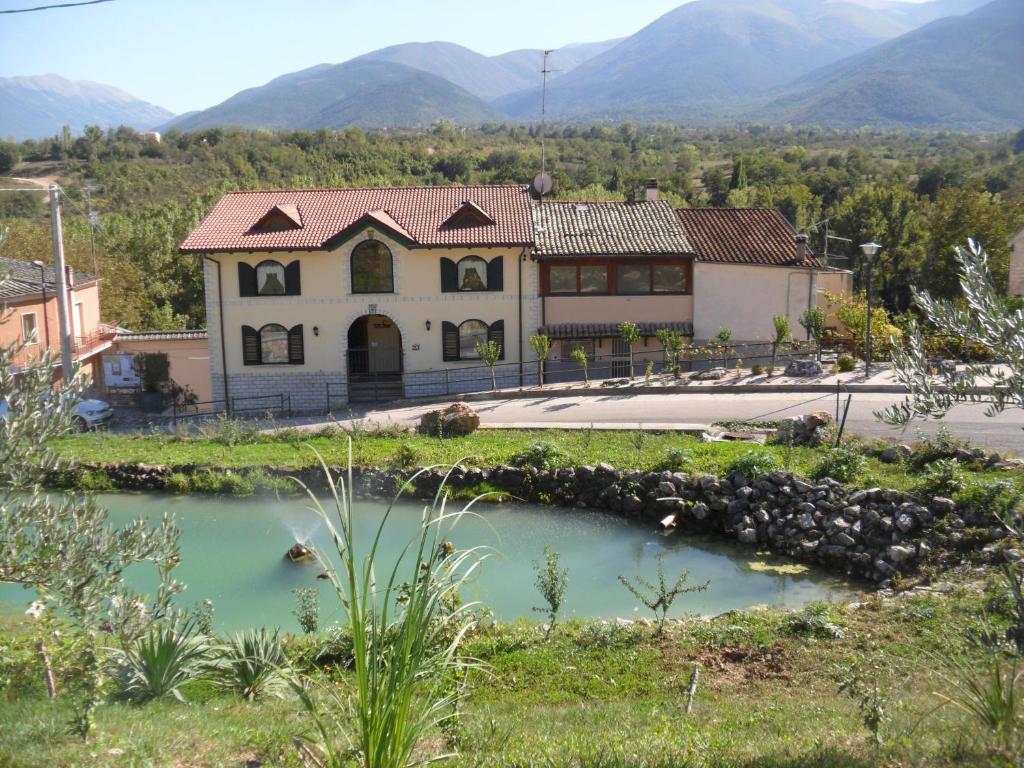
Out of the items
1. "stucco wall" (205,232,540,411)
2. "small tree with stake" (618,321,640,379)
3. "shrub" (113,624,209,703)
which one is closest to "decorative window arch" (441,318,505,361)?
"stucco wall" (205,232,540,411)

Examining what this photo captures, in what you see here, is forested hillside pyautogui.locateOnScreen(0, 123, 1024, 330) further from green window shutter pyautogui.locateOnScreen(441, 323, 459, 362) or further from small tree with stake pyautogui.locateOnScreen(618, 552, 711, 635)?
small tree with stake pyautogui.locateOnScreen(618, 552, 711, 635)

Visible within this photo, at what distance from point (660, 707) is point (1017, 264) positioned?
34816 mm

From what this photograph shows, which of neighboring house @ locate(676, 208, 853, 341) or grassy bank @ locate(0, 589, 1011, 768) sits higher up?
neighboring house @ locate(676, 208, 853, 341)

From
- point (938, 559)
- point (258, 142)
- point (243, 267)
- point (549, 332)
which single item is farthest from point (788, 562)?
point (258, 142)

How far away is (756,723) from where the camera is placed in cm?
823

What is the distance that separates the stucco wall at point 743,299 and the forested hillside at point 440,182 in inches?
484

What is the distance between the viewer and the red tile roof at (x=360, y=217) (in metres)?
30.6

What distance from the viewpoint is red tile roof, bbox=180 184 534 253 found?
100 feet

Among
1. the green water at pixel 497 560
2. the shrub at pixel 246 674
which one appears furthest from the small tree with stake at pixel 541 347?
the shrub at pixel 246 674

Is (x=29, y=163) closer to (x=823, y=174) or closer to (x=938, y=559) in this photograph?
(x=823, y=174)

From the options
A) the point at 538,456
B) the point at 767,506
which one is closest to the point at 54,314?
the point at 538,456

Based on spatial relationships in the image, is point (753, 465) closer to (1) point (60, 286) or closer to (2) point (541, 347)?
(2) point (541, 347)

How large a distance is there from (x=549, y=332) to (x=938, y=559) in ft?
59.0

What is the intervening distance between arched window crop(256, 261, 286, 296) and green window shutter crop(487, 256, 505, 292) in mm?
6917
